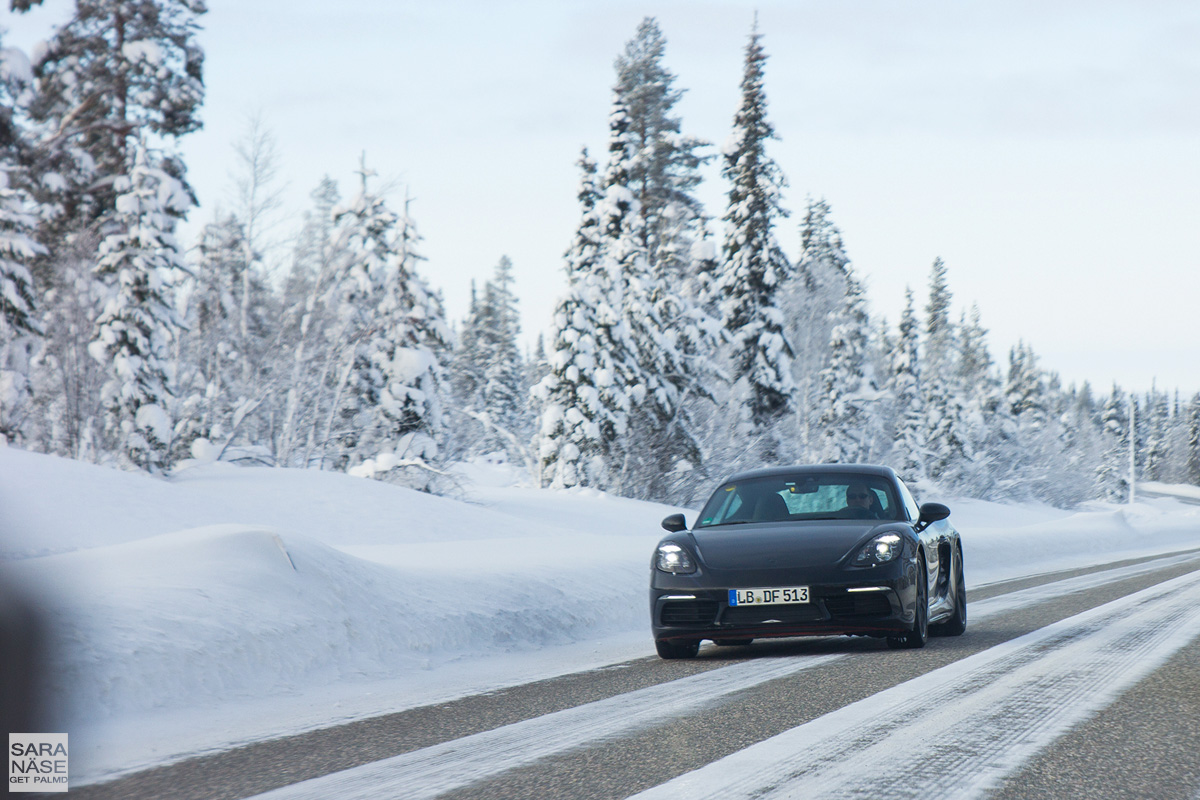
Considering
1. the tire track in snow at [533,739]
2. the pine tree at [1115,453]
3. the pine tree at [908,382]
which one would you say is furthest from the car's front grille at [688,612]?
the pine tree at [1115,453]

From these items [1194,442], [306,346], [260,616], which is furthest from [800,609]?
[1194,442]

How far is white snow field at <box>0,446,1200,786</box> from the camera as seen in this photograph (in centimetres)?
590

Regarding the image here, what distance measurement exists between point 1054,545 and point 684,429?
1117 cm

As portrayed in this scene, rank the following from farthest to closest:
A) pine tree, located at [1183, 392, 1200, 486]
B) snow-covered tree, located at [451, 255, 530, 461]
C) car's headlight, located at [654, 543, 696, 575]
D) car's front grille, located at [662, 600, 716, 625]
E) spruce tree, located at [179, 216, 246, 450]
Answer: pine tree, located at [1183, 392, 1200, 486]
snow-covered tree, located at [451, 255, 530, 461]
spruce tree, located at [179, 216, 246, 450]
car's headlight, located at [654, 543, 696, 575]
car's front grille, located at [662, 600, 716, 625]

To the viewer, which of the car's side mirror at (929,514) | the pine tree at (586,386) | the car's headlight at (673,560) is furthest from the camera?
the pine tree at (586,386)

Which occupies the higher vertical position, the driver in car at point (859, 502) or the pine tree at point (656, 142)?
the pine tree at point (656, 142)

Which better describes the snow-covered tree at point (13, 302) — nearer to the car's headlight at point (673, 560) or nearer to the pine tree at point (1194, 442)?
the car's headlight at point (673, 560)

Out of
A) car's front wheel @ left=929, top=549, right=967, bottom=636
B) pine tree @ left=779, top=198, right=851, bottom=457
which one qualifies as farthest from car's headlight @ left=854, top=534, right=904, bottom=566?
pine tree @ left=779, top=198, right=851, bottom=457

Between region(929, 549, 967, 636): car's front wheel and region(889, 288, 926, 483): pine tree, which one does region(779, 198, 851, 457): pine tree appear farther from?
region(929, 549, 967, 636): car's front wheel

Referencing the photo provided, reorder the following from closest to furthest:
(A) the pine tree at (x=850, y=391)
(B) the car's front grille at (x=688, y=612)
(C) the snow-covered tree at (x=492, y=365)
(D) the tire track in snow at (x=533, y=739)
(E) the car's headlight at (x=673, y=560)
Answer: (D) the tire track in snow at (x=533, y=739), (B) the car's front grille at (x=688, y=612), (E) the car's headlight at (x=673, y=560), (A) the pine tree at (x=850, y=391), (C) the snow-covered tree at (x=492, y=365)

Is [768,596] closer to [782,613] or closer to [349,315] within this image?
[782,613]

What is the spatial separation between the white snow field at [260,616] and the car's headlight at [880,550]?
79.3 inches

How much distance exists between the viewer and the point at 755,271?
41.7 meters

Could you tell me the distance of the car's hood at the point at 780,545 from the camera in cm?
845
